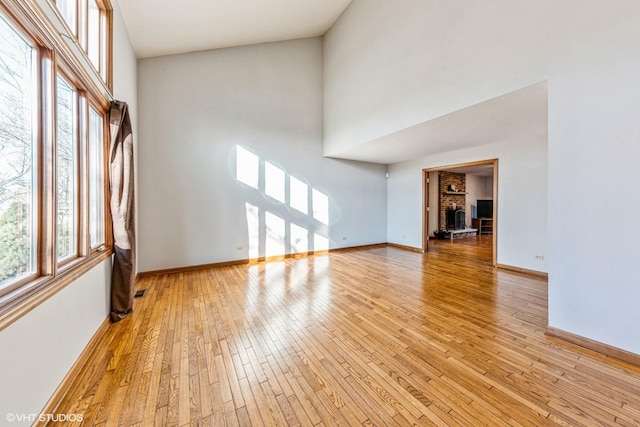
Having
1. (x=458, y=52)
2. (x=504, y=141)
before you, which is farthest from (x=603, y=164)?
(x=504, y=141)

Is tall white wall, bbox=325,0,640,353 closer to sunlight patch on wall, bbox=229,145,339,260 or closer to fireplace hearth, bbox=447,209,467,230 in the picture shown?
sunlight patch on wall, bbox=229,145,339,260

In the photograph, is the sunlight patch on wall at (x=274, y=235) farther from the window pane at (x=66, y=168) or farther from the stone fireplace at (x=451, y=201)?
the stone fireplace at (x=451, y=201)

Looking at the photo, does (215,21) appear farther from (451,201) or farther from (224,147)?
(451,201)

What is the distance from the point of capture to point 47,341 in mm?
1462

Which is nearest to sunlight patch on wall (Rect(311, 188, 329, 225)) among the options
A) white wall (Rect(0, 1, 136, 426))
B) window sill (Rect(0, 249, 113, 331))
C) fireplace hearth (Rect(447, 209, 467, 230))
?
white wall (Rect(0, 1, 136, 426))

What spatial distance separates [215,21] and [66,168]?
10.7 ft

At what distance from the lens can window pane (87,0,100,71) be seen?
2.38 m

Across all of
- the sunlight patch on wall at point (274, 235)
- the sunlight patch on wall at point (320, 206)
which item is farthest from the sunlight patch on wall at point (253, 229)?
the sunlight patch on wall at point (320, 206)

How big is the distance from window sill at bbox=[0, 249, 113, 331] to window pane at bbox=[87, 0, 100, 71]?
2034 millimetres

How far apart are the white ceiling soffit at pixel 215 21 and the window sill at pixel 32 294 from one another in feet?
10.6

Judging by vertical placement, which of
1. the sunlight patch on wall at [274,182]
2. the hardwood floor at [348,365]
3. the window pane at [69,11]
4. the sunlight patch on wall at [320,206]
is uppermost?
the window pane at [69,11]

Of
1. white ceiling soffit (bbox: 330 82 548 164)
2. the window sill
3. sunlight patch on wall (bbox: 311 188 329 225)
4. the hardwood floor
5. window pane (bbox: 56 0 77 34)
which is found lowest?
the hardwood floor

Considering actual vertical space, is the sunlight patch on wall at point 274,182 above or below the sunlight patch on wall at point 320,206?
above

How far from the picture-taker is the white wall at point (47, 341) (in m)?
1.15
